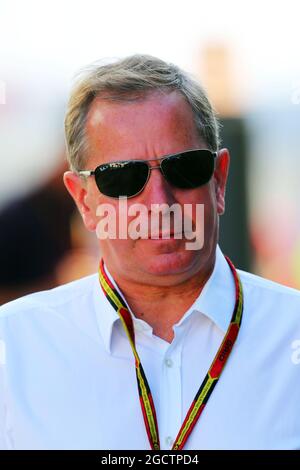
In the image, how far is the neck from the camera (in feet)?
8.18

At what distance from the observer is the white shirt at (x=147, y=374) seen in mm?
2270

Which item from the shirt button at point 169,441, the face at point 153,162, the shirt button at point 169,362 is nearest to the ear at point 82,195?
the face at point 153,162

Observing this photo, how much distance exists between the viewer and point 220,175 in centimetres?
266

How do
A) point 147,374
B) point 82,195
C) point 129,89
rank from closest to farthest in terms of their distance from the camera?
A: 1. point 147,374
2. point 129,89
3. point 82,195

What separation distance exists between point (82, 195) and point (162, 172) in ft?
1.41

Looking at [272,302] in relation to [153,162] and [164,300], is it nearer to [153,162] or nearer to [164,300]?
[164,300]

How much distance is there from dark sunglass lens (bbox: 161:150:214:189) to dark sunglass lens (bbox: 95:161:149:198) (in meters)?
0.08

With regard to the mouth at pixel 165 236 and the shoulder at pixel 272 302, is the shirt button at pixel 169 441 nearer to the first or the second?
the shoulder at pixel 272 302

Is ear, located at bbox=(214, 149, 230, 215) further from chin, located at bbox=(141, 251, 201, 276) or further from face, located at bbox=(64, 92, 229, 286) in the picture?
chin, located at bbox=(141, 251, 201, 276)

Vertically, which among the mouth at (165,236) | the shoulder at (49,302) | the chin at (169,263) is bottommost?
the shoulder at (49,302)

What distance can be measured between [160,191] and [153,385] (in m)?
0.64

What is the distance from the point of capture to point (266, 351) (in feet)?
7.84

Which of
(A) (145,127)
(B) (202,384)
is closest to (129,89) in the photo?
(A) (145,127)
